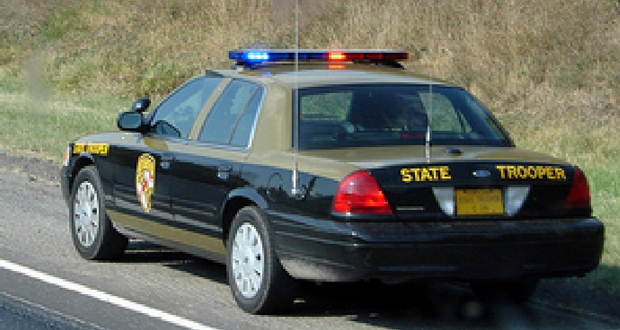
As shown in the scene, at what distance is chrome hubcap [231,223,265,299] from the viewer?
6.75 metres

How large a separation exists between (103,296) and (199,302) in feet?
1.99

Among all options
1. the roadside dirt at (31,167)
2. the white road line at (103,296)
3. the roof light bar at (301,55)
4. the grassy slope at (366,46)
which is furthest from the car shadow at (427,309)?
the roadside dirt at (31,167)

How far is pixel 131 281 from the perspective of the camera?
7.89 m

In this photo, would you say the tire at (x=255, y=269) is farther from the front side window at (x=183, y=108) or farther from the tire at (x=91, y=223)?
the tire at (x=91, y=223)

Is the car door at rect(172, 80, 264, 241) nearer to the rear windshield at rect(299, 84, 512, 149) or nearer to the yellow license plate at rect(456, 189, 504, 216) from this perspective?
the rear windshield at rect(299, 84, 512, 149)

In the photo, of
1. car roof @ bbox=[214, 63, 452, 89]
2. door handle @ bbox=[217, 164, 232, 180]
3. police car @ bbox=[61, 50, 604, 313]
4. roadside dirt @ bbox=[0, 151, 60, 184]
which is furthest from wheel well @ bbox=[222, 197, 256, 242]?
roadside dirt @ bbox=[0, 151, 60, 184]

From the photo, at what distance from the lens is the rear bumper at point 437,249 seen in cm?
608

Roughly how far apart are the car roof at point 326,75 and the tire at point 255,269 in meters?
0.91

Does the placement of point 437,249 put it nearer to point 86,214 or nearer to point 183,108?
point 183,108

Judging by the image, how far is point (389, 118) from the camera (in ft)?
23.2

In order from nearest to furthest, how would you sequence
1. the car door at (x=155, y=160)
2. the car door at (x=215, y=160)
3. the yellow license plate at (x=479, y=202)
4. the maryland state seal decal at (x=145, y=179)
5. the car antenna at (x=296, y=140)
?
the yellow license plate at (x=479, y=202) < the car antenna at (x=296, y=140) < the car door at (x=215, y=160) < the car door at (x=155, y=160) < the maryland state seal decal at (x=145, y=179)

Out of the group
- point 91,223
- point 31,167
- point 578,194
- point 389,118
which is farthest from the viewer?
point 31,167

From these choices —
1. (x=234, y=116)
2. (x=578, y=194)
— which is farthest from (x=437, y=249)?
(x=234, y=116)

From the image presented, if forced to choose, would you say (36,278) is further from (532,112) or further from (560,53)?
(560,53)
